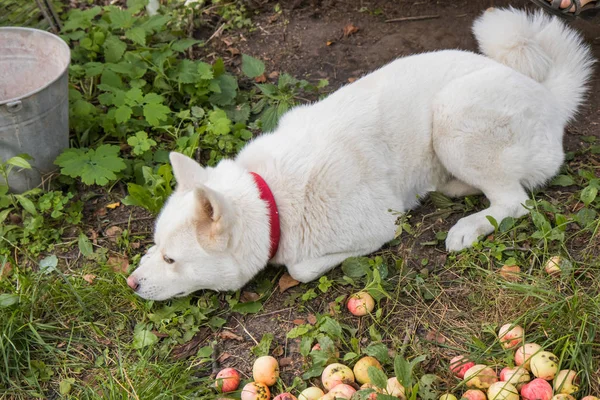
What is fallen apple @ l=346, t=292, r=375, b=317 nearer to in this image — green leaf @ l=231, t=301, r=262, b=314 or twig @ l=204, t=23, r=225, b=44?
green leaf @ l=231, t=301, r=262, b=314

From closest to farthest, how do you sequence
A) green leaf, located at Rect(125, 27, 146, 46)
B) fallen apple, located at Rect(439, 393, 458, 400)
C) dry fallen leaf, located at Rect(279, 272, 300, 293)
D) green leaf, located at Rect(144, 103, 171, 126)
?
fallen apple, located at Rect(439, 393, 458, 400)
dry fallen leaf, located at Rect(279, 272, 300, 293)
green leaf, located at Rect(144, 103, 171, 126)
green leaf, located at Rect(125, 27, 146, 46)

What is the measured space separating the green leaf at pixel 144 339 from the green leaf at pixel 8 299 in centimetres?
65

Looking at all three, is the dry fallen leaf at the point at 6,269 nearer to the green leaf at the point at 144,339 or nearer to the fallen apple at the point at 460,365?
the green leaf at the point at 144,339

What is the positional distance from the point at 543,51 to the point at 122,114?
279 cm

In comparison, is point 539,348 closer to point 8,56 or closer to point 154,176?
point 154,176

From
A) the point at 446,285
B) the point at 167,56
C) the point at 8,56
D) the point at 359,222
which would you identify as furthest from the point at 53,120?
the point at 446,285

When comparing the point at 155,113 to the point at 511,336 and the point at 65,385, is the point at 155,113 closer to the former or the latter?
the point at 65,385

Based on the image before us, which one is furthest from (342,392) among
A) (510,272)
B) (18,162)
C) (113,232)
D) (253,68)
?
(253,68)

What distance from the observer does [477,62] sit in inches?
156

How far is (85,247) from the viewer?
3949 mm

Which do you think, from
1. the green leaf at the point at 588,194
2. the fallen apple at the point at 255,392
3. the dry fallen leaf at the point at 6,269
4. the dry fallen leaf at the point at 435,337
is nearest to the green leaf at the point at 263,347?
the fallen apple at the point at 255,392

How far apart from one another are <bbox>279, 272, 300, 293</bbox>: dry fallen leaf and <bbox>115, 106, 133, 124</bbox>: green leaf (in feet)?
5.42

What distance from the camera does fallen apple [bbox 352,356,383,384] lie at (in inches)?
117

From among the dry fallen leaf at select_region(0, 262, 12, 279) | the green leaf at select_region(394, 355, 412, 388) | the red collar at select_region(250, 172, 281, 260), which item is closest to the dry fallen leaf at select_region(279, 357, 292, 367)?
the red collar at select_region(250, 172, 281, 260)
